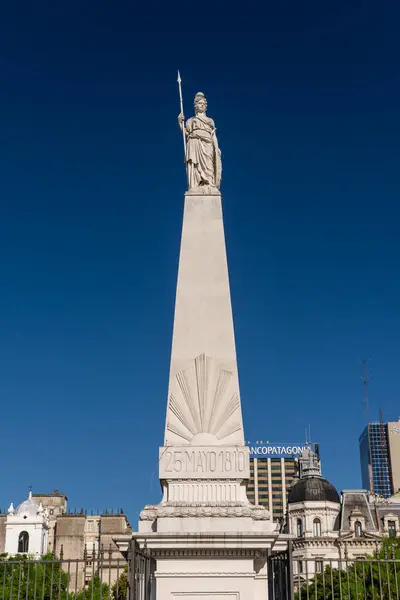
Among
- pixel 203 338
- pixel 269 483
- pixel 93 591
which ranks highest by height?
pixel 269 483

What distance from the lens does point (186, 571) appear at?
1366 cm

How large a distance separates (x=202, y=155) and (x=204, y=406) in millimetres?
5982

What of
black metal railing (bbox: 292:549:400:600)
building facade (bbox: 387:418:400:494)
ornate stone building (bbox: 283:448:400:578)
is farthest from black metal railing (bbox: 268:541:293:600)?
building facade (bbox: 387:418:400:494)

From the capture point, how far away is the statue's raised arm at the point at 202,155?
695 inches

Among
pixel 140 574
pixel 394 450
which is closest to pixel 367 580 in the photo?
pixel 140 574

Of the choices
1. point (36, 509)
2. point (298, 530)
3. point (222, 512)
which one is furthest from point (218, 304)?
point (36, 509)

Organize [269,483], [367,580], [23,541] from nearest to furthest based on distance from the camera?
1. [367,580]
2. [23,541]
3. [269,483]

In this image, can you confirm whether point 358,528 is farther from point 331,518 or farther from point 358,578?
point 358,578

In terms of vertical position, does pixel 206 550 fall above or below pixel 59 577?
above

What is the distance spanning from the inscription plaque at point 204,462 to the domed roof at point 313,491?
64826mm

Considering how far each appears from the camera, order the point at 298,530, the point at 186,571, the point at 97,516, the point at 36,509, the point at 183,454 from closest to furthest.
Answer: the point at 186,571, the point at 183,454, the point at 298,530, the point at 36,509, the point at 97,516

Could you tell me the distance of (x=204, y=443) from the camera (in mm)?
15031

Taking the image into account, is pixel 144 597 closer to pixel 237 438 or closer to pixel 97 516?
pixel 237 438

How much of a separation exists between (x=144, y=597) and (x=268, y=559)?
2406mm
